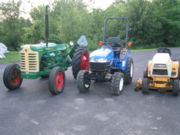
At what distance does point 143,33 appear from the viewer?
92.9ft

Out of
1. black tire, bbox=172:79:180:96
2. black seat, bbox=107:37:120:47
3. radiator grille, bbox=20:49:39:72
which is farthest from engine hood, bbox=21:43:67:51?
black tire, bbox=172:79:180:96

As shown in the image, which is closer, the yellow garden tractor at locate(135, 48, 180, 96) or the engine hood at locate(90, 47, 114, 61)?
the yellow garden tractor at locate(135, 48, 180, 96)

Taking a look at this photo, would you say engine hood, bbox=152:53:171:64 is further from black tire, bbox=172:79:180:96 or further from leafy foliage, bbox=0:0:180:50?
leafy foliage, bbox=0:0:180:50

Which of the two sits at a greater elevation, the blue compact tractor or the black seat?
the black seat

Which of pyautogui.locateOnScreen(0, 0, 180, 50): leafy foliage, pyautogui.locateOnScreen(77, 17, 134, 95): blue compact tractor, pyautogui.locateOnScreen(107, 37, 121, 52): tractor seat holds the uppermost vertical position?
pyautogui.locateOnScreen(0, 0, 180, 50): leafy foliage

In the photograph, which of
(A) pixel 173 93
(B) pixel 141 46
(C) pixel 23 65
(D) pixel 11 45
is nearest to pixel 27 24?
(D) pixel 11 45

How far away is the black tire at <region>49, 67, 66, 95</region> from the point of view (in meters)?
5.41

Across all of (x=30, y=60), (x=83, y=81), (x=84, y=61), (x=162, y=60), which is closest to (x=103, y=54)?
(x=83, y=81)

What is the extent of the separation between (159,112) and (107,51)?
2326 millimetres

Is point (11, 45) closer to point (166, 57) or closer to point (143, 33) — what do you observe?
point (143, 33)

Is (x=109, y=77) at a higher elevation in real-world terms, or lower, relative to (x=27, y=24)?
lower

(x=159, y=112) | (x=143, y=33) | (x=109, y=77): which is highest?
(x=143, y=33)

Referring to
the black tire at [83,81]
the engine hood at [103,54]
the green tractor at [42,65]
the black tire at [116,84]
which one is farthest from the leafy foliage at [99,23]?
the black tire at [116,84]

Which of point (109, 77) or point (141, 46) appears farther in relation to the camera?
point (141, 46)
